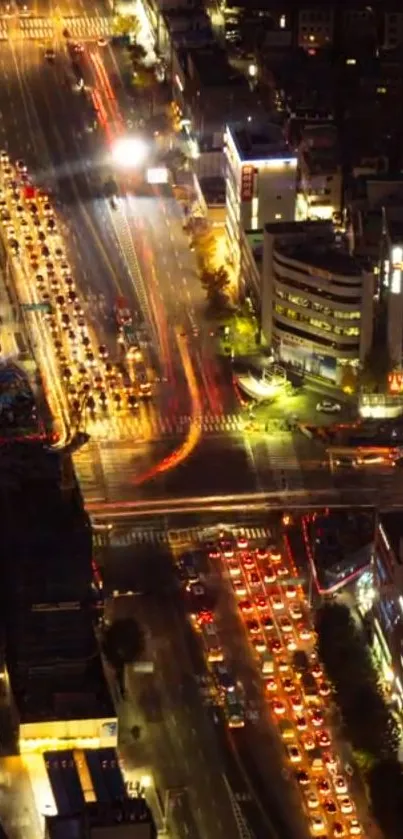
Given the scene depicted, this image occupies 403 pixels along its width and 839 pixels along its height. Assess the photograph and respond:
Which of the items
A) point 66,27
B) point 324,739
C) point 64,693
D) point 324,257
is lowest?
point 324,739

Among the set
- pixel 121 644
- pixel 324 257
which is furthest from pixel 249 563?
pixel 324 257

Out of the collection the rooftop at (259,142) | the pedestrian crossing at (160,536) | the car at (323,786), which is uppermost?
the rooftop at (259,142)

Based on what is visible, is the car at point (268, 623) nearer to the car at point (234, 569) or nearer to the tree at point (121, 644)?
the car at point (234, 569)

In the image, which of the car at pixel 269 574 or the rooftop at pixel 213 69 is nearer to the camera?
the car at pixel 269 574

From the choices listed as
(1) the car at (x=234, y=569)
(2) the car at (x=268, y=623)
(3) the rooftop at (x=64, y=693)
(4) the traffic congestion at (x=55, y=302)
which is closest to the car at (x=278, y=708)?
(2) the car at (x=268, y=623)

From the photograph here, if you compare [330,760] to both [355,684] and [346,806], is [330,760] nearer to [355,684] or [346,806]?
[346,806]

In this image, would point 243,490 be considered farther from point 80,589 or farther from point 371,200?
point 371,200

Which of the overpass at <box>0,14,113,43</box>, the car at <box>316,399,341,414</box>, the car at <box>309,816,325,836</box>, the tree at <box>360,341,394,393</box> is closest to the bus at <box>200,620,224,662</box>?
the car at <box>309,816,325,836</box>

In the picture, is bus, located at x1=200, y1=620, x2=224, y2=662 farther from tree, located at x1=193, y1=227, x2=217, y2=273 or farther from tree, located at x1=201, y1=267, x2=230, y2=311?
tree, located at x1=193, y1=227, x2=217, y2=273
